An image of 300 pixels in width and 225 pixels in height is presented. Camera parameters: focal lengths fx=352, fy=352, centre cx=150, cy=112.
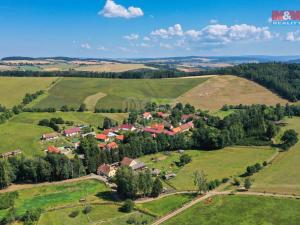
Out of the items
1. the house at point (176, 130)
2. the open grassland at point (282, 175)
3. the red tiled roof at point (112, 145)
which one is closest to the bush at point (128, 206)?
the open grassland at point (282, 175)

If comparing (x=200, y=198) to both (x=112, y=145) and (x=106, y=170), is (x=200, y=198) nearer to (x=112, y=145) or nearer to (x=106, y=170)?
(x=106, y=170)

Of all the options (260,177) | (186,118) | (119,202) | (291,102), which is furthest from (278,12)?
(291,102)

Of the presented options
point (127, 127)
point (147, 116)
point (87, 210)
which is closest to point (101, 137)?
point (127, 127)

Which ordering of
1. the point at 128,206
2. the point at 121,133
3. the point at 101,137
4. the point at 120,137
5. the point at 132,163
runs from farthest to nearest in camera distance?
the point at 121,133 → the point at 101,137 → the point at 120,137 → the point at 132,163 → the point at 128,206

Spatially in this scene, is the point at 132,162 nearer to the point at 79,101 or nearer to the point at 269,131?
the point at 269,131

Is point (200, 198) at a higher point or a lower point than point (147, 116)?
lower

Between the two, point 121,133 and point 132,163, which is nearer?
point 132,163

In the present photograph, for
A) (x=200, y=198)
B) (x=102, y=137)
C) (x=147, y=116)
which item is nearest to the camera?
(x=200, y=198)

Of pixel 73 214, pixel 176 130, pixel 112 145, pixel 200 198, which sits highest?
pixel 176 130

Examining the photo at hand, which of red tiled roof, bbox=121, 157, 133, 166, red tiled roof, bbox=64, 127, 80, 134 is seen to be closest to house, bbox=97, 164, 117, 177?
red tiled roof, bbox=121, 157, 133, 166
